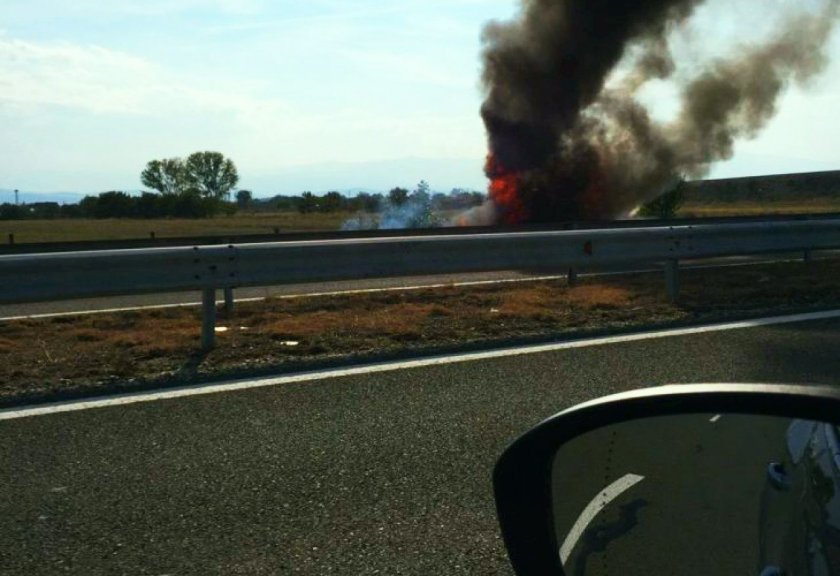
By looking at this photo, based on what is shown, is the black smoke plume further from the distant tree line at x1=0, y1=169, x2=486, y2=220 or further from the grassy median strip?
the grassy median strip

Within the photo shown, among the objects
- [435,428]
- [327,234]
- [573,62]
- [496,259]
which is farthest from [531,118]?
[435,428]

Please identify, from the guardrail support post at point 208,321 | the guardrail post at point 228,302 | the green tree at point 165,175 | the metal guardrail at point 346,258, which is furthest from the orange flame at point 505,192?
the green tree at point 165,175

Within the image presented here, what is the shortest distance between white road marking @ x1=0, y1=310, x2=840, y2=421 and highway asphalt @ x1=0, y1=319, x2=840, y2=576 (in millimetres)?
137

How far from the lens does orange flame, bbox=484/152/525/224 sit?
27812 millimetres

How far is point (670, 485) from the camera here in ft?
6.48

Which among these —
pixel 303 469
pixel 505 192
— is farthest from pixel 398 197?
pixel 303 469

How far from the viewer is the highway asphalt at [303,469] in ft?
11.9

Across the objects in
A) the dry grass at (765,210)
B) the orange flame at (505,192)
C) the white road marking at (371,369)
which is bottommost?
the white road marking at (371,369)

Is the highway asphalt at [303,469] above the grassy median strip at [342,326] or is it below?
below

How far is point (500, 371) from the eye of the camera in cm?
661

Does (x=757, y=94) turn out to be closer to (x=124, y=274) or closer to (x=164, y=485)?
(x=124, y=274)

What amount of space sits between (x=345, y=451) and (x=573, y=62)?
24.6 metres

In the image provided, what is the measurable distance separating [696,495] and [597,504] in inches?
8.2

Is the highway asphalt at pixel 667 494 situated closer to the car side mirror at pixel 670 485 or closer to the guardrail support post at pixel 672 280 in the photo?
the car side mirror at pixel 670 485
